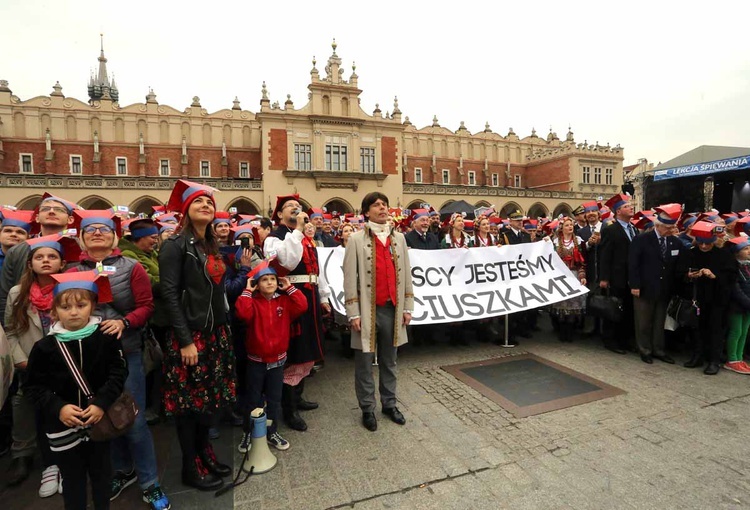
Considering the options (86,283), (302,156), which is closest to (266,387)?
(86,283)

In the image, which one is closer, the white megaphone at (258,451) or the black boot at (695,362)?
the white megaphone at (258,451)

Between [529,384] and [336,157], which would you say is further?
[336,157]

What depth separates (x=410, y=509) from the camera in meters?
2.51

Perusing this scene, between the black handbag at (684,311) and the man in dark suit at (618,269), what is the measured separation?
572mm

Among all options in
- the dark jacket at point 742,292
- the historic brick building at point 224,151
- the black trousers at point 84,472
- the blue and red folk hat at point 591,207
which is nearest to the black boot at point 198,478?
the black trousers at point 84,472

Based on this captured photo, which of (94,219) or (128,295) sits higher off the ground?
(94,219)

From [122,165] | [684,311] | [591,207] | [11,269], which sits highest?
[122,165]

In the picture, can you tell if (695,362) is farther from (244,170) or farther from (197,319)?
(244,170)

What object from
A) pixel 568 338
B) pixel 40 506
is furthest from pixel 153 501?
pixel 568 338

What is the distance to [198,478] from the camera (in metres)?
2.82

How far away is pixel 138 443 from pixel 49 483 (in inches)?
37.4

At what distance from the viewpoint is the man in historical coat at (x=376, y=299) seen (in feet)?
12.3

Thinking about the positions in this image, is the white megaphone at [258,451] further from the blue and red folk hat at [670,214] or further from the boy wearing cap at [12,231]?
the blue and red folk hat at [670,214]

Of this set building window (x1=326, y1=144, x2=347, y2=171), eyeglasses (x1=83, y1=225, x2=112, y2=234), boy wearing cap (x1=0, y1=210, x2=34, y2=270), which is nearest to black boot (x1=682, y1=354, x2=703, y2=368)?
eyeglasses (x1=83, y1=225, x2=112, y2=234)
